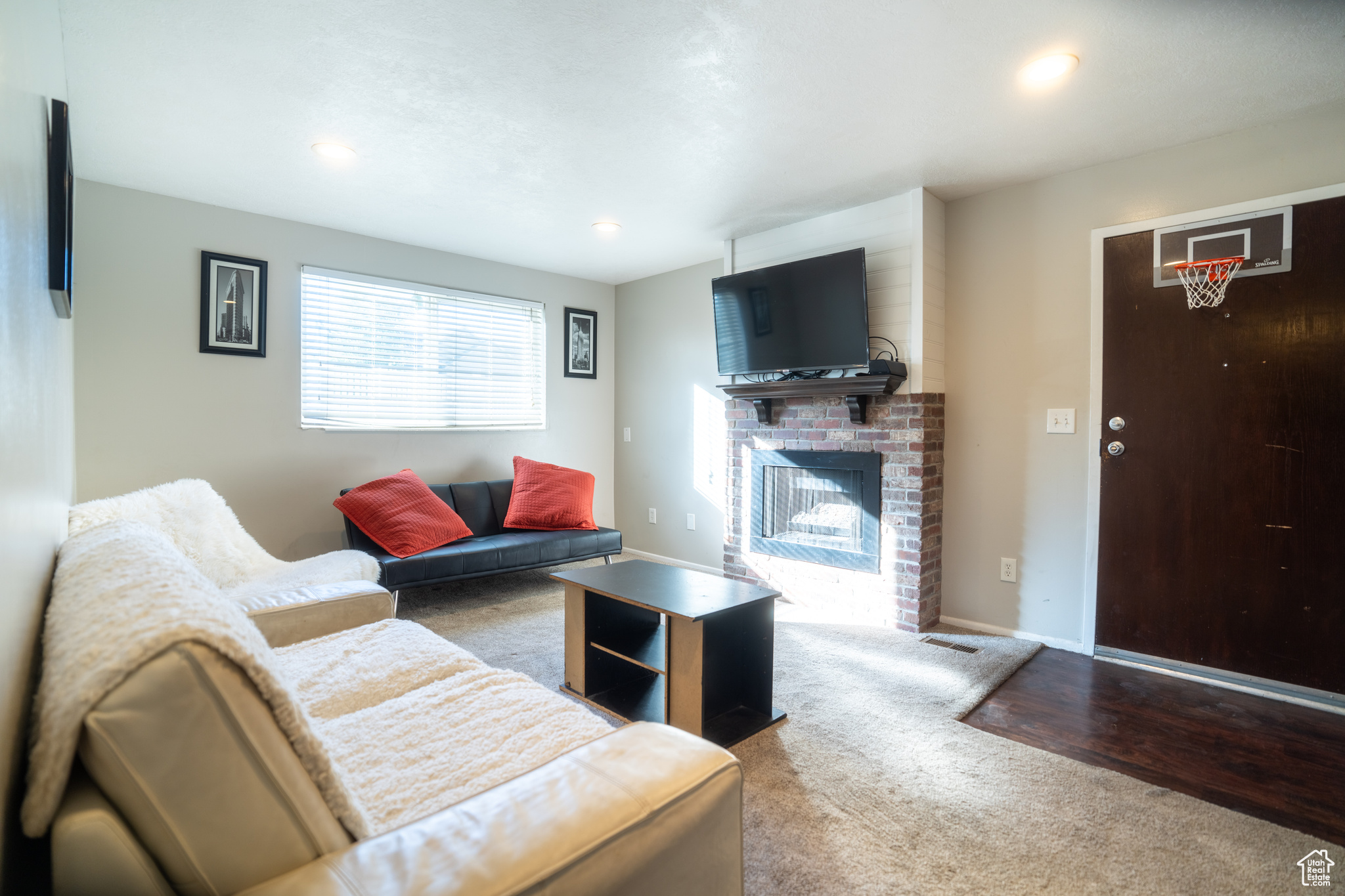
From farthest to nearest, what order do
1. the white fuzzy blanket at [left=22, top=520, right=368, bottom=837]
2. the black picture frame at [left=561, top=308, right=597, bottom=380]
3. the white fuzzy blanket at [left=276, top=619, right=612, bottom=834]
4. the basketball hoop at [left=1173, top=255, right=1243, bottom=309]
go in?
1. the black picture frame at [left=561, top=308, right=597, bottom=380]
2. the basketball hoop at [left=1173, top=255, right=1243, bottom=309]
3. the white fuzzy blanket at [left=276, top=619, right=612, bottom=834]
4. the white fuzzy blanket at [left=22, top=520, right=368, bottom=837]

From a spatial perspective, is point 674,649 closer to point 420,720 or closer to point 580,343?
point 420,720

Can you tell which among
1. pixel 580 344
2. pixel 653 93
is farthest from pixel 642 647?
pixel 580 344

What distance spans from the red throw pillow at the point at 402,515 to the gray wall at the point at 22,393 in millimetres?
2058

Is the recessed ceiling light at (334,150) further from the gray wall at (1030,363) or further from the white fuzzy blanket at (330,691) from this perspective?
the gray wall at (1030,363)

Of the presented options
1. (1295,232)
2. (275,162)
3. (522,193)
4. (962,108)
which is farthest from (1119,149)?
(275,162)

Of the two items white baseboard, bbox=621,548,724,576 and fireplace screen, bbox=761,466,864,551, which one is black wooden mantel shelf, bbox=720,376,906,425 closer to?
fireplace screen, bbox=761,466,864,551

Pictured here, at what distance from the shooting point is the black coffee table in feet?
6.93

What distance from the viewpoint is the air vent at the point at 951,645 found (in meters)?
3.00

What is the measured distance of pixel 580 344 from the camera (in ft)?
17.0

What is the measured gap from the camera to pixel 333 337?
3930mm

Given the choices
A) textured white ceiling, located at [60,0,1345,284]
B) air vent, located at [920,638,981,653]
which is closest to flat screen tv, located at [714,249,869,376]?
textured white ceiling, located at [60,0,1345,284]

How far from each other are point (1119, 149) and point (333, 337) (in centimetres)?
436

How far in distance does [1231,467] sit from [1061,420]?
26.0 inches

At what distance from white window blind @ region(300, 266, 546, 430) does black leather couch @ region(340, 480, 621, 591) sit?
54cm
